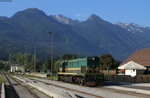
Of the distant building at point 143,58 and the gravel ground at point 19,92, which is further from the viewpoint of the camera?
the distant building at point 143,58

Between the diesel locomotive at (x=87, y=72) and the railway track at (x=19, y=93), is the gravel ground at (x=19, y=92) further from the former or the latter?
the diesel locomotive at (x=87, y=72)

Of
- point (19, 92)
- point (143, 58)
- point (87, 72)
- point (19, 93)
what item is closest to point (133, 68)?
point (143, 58)

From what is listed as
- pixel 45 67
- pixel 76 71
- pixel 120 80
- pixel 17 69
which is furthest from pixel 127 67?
pixel 17 69

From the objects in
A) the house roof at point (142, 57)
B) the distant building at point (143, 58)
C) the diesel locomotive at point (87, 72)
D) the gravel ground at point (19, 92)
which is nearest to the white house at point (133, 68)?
the distant building at point (143, 58)

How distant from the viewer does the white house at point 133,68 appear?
199 ft

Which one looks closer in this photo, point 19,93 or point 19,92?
point 19,93

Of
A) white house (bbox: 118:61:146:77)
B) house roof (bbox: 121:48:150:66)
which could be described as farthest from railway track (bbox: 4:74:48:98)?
house roof (bbox: 121:48:150:66)

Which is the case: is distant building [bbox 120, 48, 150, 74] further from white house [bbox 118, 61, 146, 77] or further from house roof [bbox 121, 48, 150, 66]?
white house [bbox 118, 61, 146, 77]

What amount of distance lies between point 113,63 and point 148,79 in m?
65.1

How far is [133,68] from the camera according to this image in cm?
6044

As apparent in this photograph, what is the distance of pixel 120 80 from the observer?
183 ft

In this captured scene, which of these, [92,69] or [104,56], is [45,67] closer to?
[104,56]

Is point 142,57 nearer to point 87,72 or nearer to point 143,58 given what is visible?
point 143,58

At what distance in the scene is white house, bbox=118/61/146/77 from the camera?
60700 mm
